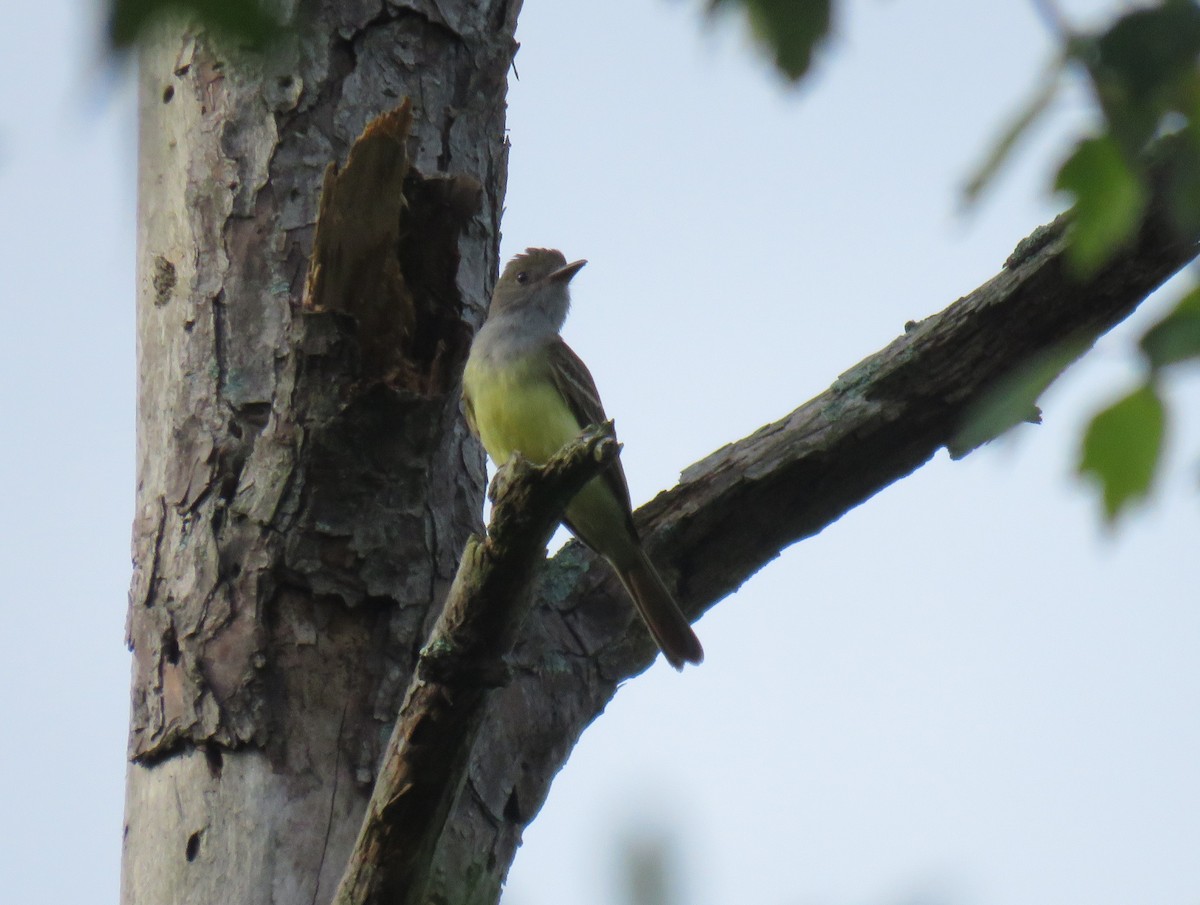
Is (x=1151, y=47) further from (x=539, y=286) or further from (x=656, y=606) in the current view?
(x=539, y=286)

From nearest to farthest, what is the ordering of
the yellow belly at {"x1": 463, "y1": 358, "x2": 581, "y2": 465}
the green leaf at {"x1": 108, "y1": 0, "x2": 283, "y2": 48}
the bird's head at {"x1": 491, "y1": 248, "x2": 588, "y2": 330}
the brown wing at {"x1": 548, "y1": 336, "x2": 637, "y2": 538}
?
the green leaf at {"x1": 108, "y1": 0, "x2": 283, "y2": 48}
the yellow belly at {"x1": 463, "y1": 358, "x2": 581, "y2": 465}
the brown wing at {"x1": 548, "y1": 336, "x2": 637, "y2": 538}
the bird's head at {"x1": 491, "y1": 248, "x2": 588, "y2": 330}

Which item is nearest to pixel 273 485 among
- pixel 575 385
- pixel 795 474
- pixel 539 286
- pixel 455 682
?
pixel 455 682

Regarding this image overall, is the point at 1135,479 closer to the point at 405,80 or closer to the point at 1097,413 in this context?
the point at 1097,413

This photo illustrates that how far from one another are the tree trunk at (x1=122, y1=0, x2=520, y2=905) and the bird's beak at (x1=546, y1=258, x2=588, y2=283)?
2.51 metres

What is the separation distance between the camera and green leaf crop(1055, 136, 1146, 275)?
4.86 ft

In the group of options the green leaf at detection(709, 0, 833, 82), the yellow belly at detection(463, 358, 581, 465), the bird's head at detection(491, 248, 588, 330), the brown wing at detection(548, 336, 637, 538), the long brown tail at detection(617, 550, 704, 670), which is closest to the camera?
the green leaf at detection(709, 0, 833, 82)

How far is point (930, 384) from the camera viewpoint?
15.0 ft

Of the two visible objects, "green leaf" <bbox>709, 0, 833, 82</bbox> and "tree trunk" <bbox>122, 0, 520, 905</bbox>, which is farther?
"tree trunk" <bbox>122, 0, 520, 905</bbox>

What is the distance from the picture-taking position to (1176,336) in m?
1.49

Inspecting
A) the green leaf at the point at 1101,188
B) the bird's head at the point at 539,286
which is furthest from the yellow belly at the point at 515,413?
the green leaf at the point at 1101,188

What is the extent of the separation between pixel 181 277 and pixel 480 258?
1028 millimetres

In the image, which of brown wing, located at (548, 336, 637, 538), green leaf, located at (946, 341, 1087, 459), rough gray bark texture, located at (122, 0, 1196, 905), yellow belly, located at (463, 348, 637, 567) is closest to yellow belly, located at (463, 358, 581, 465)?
yellow belly, located at (463, 348, 637, 567)

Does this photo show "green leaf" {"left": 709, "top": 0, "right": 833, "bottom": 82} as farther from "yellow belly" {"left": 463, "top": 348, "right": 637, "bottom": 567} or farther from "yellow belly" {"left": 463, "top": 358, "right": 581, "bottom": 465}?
"yellow belly" {"left": 463, "top": 358, "right": 581, "bottom": 465}

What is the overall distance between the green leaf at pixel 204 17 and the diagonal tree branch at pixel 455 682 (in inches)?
76.0
